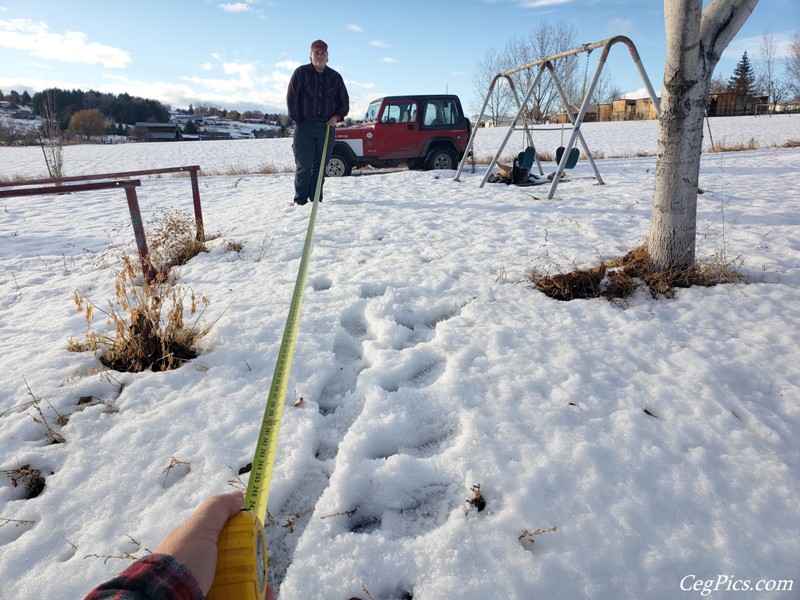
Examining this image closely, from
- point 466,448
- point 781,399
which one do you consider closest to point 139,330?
point 466,448

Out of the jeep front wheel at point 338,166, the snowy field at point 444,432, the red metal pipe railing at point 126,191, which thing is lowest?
the snowy field at point 444,432

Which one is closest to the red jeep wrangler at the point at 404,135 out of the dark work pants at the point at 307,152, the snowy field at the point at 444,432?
the dark work pants at the point at 307,152

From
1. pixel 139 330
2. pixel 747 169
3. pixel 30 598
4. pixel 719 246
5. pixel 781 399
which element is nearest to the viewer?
pixel 30 598

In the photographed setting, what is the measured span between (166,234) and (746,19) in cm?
529

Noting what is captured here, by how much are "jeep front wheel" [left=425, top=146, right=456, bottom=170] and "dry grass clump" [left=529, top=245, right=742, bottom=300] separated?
903 centimetres

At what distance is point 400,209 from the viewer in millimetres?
6559

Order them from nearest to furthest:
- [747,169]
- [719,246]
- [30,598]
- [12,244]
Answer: [30,598] → [719,246] → [12,244] → [747,169]

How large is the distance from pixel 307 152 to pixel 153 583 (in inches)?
247

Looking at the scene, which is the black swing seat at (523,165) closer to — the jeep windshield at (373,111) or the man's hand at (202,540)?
the jeep windshield at (373,111)

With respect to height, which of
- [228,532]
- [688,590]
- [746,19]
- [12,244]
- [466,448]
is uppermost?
[746,19]

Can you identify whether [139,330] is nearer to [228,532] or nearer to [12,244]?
[228,532]

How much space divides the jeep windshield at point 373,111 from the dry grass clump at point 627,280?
380 inches

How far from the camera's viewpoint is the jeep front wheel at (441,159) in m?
11.9

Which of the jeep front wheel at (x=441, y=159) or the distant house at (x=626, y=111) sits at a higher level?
the distant house at (x=626, y=111)
